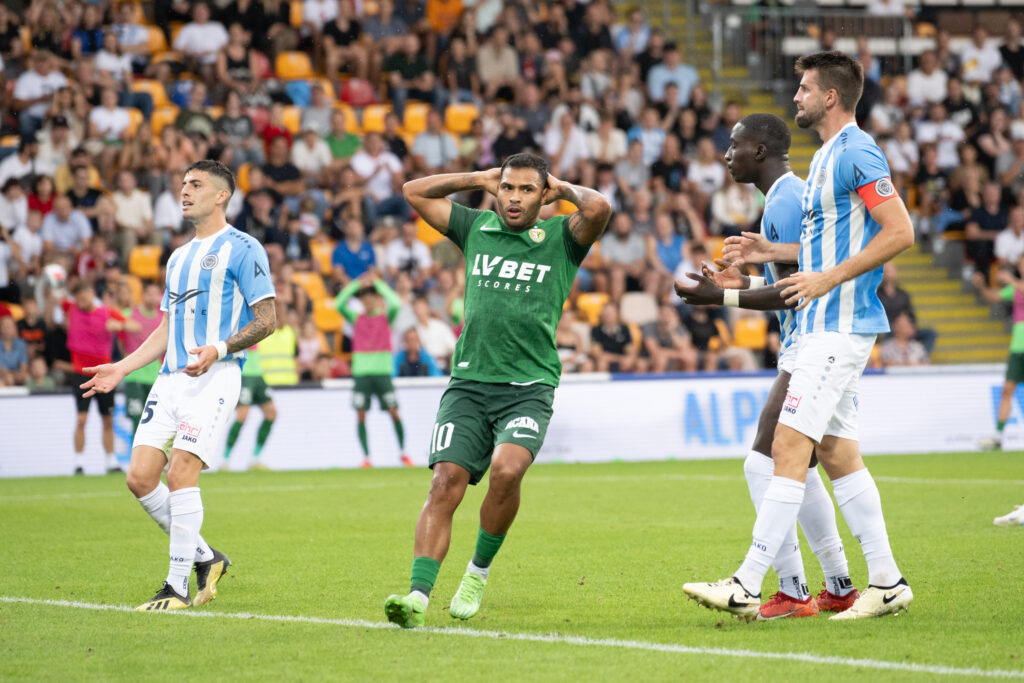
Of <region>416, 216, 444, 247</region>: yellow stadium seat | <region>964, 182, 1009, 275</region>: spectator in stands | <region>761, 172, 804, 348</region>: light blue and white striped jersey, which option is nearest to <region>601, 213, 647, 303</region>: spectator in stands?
<region>416, 216, 444, 247</region>: yellow stadium seat

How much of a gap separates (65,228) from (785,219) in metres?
14.8

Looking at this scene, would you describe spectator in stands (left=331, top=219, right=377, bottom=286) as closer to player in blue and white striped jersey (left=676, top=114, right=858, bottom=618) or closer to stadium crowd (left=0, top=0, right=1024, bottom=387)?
stadium crowd (left=0, top=0, right=1024, bottom=387)

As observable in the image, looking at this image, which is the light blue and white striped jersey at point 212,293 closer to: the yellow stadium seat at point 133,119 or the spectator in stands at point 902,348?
the yellow stadium seat at point 133,119

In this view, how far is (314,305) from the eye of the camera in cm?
2056

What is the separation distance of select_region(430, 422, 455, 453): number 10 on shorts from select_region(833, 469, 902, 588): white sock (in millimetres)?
1956

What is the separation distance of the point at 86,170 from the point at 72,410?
169 inches

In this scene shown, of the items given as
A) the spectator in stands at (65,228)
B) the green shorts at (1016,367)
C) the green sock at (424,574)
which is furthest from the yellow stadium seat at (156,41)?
the green sock at (424,574)

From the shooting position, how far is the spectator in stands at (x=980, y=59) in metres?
26.8

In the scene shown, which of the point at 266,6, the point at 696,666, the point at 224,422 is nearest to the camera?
the point at 696,666

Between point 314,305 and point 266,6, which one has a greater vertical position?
point 266,6

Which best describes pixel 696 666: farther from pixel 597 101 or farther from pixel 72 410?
pixel 597 101

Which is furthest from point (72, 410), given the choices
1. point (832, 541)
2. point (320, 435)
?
point (832, 541)

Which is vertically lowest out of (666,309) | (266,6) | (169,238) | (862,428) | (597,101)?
(862,428)

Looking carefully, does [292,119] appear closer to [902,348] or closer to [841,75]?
[902,348]
